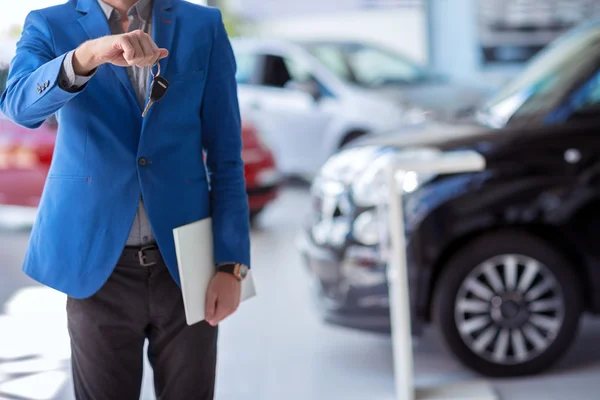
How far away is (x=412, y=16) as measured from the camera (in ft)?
45.2

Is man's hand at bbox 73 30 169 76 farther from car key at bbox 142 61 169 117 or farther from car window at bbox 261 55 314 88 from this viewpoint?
car window at bbox 261 55 314 88

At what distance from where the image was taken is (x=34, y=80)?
1.62m

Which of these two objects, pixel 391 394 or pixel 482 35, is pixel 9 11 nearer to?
pixel 391 394

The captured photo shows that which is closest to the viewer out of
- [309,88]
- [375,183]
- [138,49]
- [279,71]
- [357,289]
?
[138,49]

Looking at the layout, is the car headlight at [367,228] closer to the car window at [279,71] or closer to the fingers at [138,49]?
the fingers at [138,49]

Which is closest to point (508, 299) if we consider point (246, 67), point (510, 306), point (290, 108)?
point (510, 306)

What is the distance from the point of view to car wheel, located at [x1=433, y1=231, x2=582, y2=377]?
3861 millimetres

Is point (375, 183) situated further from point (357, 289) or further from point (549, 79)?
point (549, 79)

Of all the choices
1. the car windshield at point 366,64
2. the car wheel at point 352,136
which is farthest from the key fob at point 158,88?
the car windshield at point 366,64

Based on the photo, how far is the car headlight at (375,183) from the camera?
153 inches

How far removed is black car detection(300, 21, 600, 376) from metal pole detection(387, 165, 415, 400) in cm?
23

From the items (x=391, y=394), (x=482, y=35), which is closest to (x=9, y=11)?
(x=391, y=394)

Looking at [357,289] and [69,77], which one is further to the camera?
[357,289]

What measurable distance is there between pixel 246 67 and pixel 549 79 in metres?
5.35
